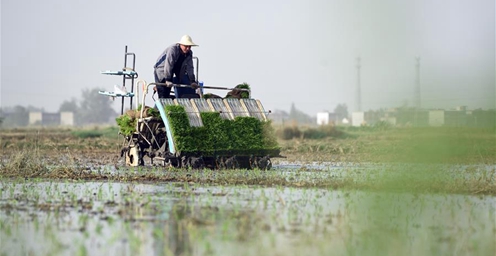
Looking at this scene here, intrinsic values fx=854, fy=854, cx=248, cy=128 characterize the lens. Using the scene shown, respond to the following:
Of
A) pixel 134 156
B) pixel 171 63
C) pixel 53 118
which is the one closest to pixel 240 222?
pixel 171 63

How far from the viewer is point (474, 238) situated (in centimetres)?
877

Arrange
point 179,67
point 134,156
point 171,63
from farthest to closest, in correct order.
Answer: point 134,156 → point 179,67 → point 171,63

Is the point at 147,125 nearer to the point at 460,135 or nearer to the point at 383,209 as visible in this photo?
the point at 460,135

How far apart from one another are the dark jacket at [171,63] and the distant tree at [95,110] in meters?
122

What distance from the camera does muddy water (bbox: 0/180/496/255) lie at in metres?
8.04

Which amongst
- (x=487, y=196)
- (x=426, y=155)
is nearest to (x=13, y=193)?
(x=426, y=155)

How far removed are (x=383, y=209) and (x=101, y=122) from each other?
132 meters

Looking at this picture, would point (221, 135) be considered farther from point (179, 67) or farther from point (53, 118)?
point (53, 118)

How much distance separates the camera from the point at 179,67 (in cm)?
1855

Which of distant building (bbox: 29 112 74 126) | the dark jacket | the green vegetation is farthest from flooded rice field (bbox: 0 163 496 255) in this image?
distant building (bbox: 29 112 74 126)

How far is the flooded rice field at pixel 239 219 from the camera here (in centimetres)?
807

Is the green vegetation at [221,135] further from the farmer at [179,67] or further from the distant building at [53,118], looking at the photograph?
the distant building at [53,118]

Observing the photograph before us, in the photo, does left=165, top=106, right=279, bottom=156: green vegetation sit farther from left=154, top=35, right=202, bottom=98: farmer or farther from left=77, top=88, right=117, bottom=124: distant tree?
left=77, top=88, right=117, bottom=124: distant tree

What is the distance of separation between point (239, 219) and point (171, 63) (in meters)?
8.95
